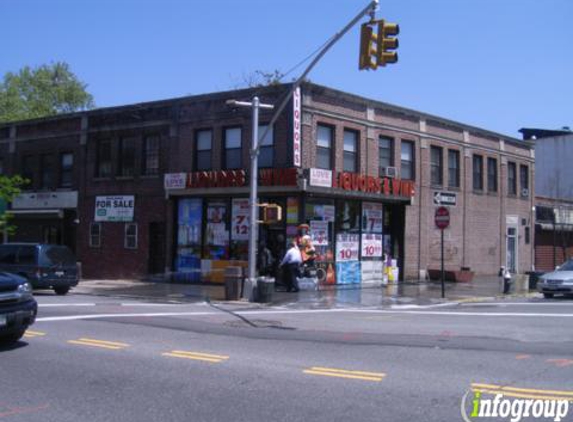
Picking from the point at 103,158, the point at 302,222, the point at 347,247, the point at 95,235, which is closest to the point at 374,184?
the point at 347,247

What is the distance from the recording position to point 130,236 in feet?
93.0

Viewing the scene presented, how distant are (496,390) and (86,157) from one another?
25742mm

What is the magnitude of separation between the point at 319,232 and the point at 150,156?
28.1 feet

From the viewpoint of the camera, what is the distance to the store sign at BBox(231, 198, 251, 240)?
81.6ft

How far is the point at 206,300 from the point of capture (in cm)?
1998

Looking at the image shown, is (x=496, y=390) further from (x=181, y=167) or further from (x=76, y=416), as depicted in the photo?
(x=181, y=167)

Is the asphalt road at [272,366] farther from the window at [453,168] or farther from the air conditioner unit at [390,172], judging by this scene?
the window at [453,168]

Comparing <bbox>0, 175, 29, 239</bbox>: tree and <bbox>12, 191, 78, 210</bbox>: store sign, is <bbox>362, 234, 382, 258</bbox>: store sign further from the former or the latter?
<bbox>0, 175, 29, 239</bbox>: tree

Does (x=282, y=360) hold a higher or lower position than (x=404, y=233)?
lower

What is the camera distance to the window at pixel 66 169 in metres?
30.6

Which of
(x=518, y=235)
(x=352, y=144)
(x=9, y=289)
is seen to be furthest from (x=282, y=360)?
(x=518, y=235)

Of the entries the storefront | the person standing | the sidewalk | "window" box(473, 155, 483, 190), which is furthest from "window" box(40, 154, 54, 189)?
"window" box(473, 155, 483, 190)

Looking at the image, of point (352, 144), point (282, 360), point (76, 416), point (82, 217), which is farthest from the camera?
point (82, 217)

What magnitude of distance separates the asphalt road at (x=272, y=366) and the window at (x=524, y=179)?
2221cm
